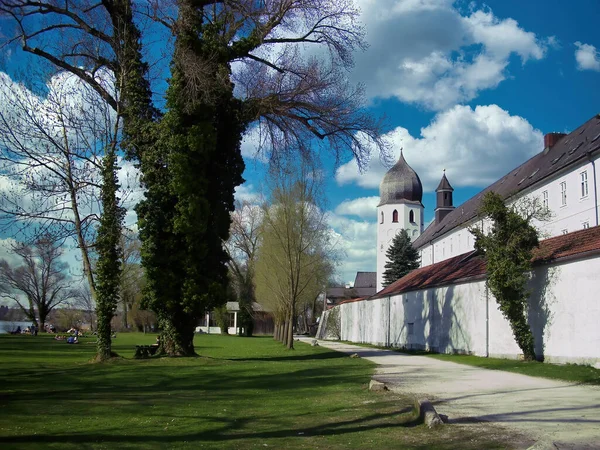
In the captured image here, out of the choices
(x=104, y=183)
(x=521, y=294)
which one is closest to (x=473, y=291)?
(x=521, y=294)

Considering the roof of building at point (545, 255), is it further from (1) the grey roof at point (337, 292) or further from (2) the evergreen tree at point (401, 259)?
(1) the grey roof at point (337, 292)

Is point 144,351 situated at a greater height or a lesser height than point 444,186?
lesser

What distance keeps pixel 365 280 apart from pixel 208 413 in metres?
109

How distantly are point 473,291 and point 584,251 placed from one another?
820 cm

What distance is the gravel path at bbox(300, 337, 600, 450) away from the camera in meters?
8.03

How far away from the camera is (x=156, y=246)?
878 inches

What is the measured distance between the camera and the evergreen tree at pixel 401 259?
2697 inches

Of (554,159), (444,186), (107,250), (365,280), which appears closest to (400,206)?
(444,186)

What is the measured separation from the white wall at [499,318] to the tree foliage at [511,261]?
0.47 metres

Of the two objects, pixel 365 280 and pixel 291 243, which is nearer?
pixel 291 243

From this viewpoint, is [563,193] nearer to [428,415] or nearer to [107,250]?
[107,250]

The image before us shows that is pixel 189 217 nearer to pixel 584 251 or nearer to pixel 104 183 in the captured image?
pixel 104 183

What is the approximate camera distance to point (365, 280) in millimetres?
118812

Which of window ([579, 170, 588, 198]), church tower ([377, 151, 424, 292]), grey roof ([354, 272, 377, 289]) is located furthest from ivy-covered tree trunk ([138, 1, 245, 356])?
grey roof ([354, 272, 377, 289])
